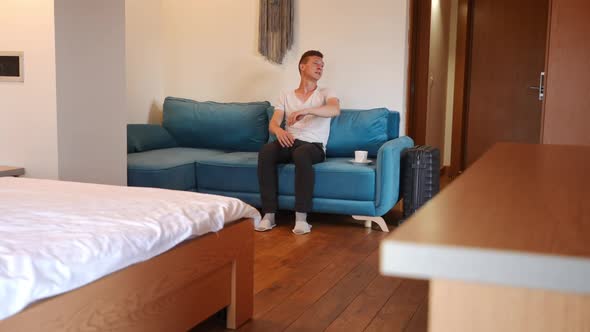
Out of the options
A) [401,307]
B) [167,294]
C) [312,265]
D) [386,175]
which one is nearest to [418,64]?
[386,175]

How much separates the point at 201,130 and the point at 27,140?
1.73 meters

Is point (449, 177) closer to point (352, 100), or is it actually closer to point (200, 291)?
point (352, 100)

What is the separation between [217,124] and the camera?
4.61 m

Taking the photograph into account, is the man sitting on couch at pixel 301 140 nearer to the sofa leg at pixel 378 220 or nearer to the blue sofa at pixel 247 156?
the blue sofa at pixel 247 156

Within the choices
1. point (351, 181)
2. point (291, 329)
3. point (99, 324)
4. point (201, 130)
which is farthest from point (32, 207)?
point (201, 130)

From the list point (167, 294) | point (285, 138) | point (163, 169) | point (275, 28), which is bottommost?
point (167, 294)

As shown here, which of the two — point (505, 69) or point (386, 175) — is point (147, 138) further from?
point (505, 69)

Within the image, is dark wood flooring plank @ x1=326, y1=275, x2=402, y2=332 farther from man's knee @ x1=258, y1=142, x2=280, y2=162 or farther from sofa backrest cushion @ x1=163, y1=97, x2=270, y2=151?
sofa backrest cushion @ x1=163, y1=97, x2=270, y2=151

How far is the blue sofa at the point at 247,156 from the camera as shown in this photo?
365 cm

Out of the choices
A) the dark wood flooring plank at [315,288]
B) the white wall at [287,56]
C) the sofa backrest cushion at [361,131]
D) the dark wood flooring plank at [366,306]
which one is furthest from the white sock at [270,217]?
the white wall at [287,56]

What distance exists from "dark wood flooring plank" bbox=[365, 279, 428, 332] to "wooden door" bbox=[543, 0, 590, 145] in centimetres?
147

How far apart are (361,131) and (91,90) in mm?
1746

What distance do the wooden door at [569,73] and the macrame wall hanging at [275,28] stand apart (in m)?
1.86

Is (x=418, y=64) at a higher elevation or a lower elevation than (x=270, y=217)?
higher
